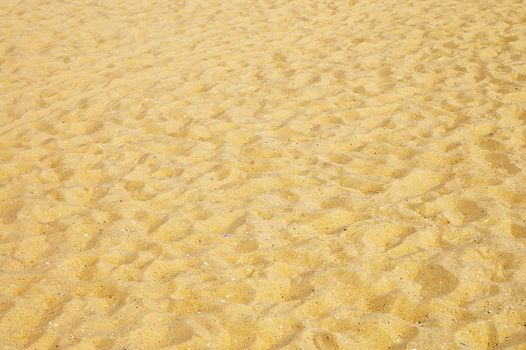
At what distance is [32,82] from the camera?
18.2ft

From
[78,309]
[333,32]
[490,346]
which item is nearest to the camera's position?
[490,346]

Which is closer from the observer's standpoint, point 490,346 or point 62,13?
point 490,346

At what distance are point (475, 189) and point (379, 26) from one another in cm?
400

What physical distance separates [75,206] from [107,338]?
4.34ft

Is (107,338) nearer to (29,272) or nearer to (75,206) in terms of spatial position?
(29,272)

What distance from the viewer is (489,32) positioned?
20.7ft

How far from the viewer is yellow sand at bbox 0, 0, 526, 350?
2.63 meters

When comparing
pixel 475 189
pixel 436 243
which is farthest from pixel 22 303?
pixel 475 189

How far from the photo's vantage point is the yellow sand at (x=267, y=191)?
263 cm

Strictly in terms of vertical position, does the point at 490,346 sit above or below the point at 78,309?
below

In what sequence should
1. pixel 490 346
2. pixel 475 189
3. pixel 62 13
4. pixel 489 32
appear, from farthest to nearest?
1. pixel 62 13
2. pixel 489 32
3. pixel 475 189
4. pixel 490 346

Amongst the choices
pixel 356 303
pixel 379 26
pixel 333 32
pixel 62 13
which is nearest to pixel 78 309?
pixel 356 303

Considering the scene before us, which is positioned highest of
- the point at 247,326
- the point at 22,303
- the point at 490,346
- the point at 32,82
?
the point at 32,82

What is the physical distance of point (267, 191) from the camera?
3.63 m
